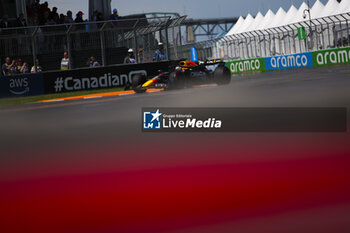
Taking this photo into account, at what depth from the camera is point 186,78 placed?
1352 cm

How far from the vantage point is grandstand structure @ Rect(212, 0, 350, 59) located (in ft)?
80.0

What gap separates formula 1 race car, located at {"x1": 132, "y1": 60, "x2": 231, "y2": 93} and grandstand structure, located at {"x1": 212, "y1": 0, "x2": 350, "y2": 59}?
1151 centimetres

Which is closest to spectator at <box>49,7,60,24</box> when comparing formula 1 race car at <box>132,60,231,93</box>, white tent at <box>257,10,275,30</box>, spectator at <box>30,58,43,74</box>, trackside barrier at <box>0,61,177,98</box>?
spectator at <box>30,58,43,74</box>

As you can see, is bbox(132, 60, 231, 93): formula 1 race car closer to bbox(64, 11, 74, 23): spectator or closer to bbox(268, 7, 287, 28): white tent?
bbox(64, 11, 74, 23): spectator

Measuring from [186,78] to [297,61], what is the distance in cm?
1095

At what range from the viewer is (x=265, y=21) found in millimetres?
33750

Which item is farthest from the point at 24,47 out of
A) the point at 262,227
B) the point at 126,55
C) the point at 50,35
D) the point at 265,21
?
the point at 265,21

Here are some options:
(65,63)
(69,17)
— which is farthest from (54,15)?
(65,63)

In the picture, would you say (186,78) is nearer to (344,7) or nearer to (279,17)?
(344,7)

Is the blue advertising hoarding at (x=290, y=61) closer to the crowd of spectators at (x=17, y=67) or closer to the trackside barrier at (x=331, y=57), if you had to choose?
the trackside barrier at (x=331, y=57)

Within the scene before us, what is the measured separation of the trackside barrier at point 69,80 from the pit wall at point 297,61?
812cm

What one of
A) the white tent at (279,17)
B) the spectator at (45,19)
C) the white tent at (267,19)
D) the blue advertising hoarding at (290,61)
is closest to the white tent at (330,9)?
the white tent at (279,17)

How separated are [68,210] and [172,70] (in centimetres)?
1080

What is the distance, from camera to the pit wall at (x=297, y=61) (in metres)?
20.3
